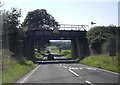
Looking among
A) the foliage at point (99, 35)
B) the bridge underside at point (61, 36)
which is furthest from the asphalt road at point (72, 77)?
the bridge underside at point (61, 36)

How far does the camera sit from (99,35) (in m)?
72.8

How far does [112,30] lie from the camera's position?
76.6 m

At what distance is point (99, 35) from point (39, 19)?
59445 mm

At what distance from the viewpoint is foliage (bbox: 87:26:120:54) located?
229 feet

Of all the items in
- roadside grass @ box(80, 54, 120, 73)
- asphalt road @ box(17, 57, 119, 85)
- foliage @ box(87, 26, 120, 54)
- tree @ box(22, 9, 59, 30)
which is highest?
tree @ box(22, 9, 59, 30)

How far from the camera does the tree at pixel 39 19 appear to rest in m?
125

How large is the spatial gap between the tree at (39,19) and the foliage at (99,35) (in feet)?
162

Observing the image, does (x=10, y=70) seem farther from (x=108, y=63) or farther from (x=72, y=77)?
(x=108, y=63)

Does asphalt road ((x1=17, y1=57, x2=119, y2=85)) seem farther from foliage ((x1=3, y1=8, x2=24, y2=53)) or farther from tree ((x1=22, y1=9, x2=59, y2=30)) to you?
tree ((x1=22, y1=9, x2=59, y2=30))

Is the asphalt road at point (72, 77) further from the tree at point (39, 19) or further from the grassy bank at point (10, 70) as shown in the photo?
the tree at point (39, 19)

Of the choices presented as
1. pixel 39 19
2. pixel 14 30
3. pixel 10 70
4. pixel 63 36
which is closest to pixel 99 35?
pixel 63 36

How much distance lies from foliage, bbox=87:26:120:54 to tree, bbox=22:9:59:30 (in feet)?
162

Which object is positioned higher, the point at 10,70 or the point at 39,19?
the point at 39,19

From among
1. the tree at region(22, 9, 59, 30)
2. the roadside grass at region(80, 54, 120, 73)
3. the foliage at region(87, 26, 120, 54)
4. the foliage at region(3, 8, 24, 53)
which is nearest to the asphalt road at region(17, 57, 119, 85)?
the roadside grass at region(80, 54, 120, 73)
